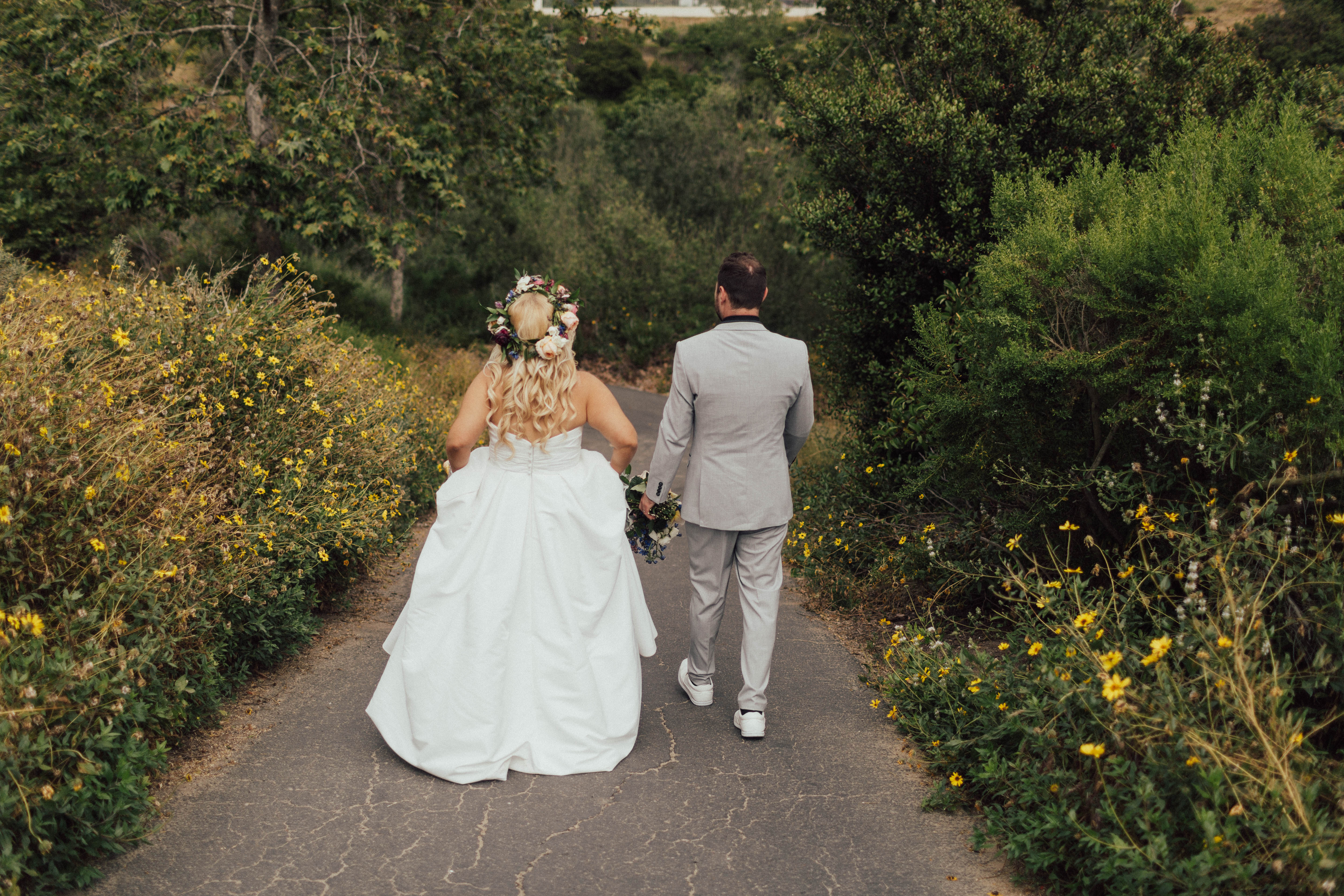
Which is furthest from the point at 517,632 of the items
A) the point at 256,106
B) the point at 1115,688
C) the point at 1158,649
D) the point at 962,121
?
the point at 256,106

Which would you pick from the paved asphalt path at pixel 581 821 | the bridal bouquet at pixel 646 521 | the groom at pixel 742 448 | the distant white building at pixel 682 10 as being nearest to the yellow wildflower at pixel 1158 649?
the paved asphalt path at pixel 581 821

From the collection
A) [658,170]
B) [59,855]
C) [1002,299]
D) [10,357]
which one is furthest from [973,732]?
[658,170]

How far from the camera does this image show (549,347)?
13.3 ft

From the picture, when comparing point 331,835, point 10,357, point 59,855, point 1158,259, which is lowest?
point 331,835

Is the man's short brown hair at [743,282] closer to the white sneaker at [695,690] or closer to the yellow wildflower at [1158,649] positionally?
the white sneaker at [695,690]

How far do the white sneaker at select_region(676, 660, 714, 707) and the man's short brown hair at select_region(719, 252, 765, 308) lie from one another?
1.88m

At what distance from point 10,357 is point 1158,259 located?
16.3 feet

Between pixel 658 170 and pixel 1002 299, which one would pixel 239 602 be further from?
pixel 658 170

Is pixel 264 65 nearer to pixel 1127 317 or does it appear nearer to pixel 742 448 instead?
pixel 742 448

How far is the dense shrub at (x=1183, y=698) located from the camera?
2.75m

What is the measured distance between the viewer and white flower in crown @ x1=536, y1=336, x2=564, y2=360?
13.3 feet

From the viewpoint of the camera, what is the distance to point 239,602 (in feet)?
14.9

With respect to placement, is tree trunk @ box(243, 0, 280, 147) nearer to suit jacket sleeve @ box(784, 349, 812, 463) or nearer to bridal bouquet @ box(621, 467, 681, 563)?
bridal bouquet @ box(621, 467, 681, 563)

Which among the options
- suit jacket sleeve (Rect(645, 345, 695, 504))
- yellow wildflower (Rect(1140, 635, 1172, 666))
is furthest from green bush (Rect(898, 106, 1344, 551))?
suit jacket sleeve (Rect(645, 345, 695, 504))
